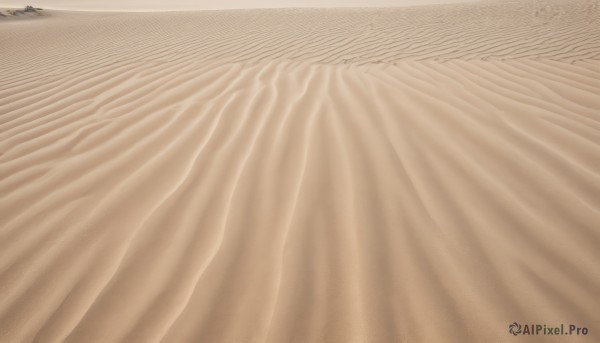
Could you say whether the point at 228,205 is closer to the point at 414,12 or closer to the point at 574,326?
the point at 574,326

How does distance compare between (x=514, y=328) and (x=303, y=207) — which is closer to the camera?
(x=514, y=328)

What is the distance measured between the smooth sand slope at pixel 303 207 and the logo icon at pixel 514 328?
0.02 m

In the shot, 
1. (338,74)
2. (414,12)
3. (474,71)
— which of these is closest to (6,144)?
(338,74)

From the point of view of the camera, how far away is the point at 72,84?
10.4 feet

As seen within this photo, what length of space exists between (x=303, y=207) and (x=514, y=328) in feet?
2.96

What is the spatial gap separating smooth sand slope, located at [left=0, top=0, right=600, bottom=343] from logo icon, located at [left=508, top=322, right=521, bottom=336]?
0.02 m

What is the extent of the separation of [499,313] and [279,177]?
3.66 feet

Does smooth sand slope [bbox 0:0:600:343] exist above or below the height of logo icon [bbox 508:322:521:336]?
above

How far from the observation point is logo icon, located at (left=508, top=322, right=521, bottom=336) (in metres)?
0.99

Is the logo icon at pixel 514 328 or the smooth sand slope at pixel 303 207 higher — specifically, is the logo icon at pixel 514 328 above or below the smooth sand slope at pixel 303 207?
below

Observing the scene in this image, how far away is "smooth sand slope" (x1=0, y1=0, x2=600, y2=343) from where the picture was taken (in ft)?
3.50

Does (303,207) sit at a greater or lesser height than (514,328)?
greater

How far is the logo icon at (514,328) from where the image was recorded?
99cm

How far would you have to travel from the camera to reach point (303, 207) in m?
1.47
